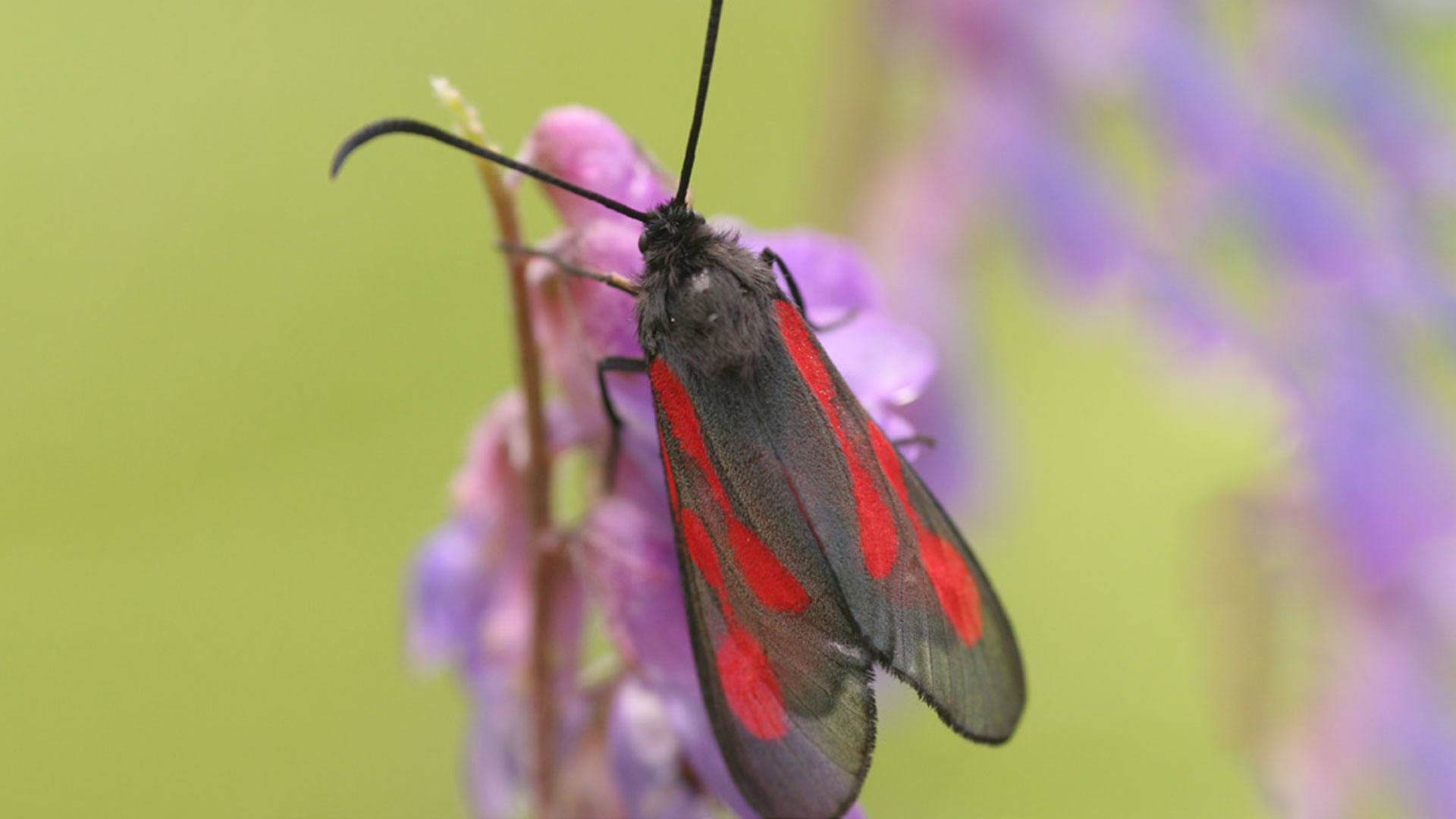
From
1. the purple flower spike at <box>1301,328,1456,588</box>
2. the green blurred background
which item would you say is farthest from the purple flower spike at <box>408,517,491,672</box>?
the green blurred background

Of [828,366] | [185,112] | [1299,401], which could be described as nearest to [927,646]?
[828,366]

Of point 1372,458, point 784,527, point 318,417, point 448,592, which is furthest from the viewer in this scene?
point 318,417

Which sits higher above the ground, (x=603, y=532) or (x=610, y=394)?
(x=610, y=394)

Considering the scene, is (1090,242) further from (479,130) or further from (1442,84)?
(479,130)

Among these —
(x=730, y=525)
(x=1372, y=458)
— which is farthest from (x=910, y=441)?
(x=1372, y=458)

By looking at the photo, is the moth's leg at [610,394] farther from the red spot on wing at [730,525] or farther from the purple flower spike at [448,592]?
the purple flower spike at [448,592]

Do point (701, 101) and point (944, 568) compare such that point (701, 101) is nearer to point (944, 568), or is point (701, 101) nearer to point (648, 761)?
point (944, 568)
